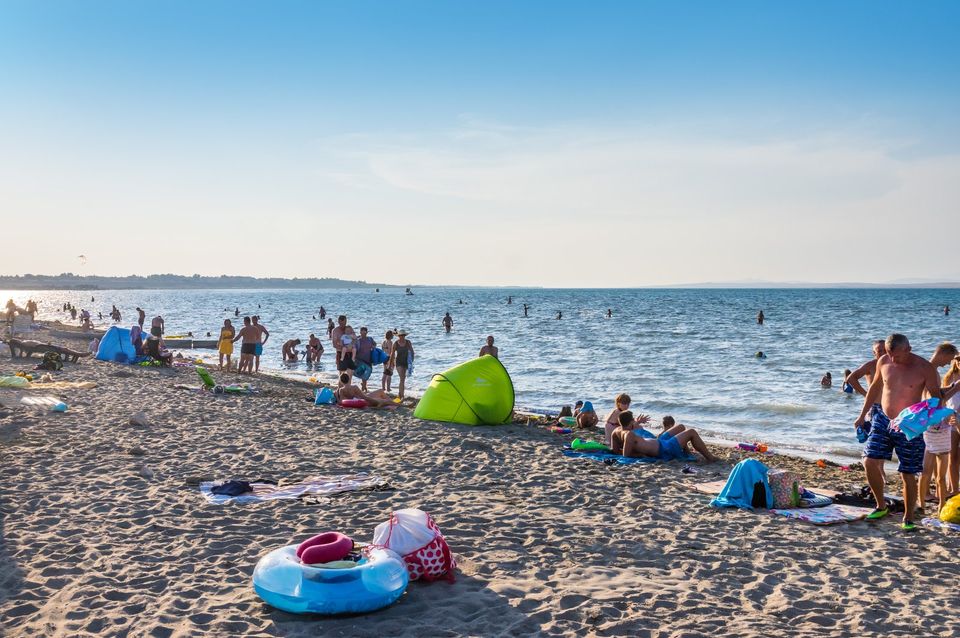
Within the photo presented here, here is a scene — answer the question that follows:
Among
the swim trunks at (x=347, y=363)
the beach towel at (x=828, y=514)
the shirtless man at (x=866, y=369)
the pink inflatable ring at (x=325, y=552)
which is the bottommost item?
the beach towel at (x=828, y=514)

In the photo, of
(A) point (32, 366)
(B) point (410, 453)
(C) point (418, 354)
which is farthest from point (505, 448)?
(C) point (418, 354)

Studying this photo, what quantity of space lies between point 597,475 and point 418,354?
21338 millimetres

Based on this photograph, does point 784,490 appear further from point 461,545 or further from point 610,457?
point 461,545

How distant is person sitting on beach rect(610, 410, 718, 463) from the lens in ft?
31.5

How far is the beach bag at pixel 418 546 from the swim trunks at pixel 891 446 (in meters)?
4.11

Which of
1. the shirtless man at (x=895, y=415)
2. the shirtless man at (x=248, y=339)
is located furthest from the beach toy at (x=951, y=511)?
the shirtless man at (x=248, y=339)

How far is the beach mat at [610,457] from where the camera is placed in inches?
368

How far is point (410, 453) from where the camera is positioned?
9.45m

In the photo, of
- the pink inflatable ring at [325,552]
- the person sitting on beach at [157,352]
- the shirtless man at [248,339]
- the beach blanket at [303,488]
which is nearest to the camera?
the pink inflatable ring at [325,552]

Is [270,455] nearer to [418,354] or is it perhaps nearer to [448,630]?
[448,630]

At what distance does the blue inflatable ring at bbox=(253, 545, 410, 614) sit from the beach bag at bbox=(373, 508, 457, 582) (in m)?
0.29

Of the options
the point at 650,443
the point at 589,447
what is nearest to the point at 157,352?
the point at 589,447

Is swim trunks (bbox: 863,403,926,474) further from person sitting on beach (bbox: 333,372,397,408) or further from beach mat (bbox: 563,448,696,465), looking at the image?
person sitting on beach (bbox: 333,372,397,408)

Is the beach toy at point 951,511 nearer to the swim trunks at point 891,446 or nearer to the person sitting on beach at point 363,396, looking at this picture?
the swim trunks at point 891,446
